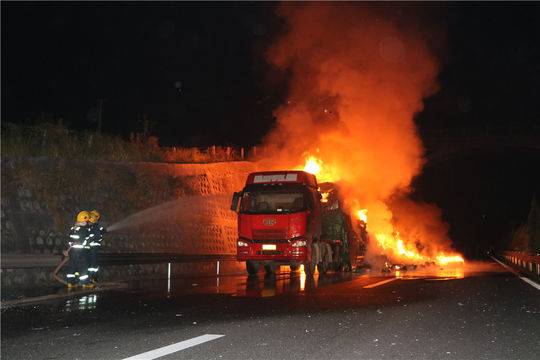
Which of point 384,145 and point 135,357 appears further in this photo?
point 384,145

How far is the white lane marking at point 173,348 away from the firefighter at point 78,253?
6.77 meters

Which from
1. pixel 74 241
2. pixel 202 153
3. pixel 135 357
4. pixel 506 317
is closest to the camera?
pixel 135 357

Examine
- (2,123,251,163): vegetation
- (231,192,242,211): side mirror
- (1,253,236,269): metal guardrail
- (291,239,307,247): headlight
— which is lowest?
(1,253,236,269): metal guardrail

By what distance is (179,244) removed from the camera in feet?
78.8

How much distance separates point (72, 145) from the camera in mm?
22391

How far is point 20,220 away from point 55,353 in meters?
12.4

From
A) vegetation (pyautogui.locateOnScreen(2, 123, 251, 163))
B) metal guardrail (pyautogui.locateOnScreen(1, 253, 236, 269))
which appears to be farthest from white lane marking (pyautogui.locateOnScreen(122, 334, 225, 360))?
vegetation (pyautogui.locateOnScreen(2, 123, 251, 163))

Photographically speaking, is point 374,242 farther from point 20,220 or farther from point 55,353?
point 55,353

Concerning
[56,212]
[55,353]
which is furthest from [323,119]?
[55,353]

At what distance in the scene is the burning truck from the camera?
54.7 ft

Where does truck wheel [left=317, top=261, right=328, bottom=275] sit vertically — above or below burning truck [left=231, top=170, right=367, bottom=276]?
below

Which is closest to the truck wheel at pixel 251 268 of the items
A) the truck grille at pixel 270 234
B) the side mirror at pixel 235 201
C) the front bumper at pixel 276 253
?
the front bumper at pixel 276 253

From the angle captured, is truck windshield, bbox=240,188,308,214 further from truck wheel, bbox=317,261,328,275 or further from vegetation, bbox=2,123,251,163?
vegetation, bbox=2,123,251,163

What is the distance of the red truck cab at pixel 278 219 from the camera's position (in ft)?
54.7
